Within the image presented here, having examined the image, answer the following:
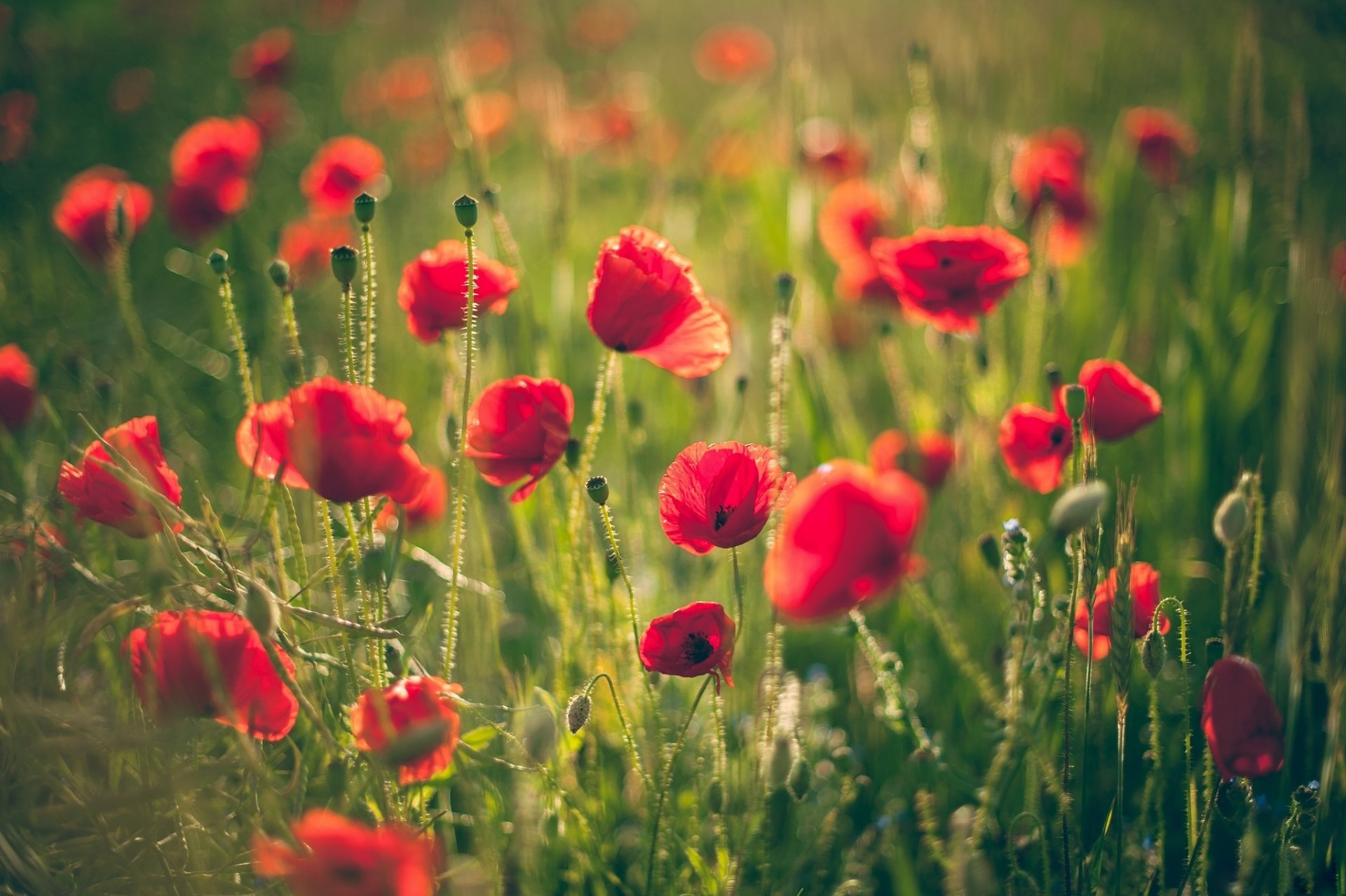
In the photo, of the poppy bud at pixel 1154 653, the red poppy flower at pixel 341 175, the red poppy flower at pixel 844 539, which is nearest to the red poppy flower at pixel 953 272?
→ the poppy bud at pixel 1154 653

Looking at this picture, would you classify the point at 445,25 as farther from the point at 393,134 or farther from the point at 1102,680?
the point at 393,134

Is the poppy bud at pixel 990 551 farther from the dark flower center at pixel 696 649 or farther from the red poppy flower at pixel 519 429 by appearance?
the red poppy flower at pixel 519 429

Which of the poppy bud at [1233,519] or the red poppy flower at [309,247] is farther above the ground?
the red poppy flower at [309,247]

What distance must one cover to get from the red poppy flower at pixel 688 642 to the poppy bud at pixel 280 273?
61 cm

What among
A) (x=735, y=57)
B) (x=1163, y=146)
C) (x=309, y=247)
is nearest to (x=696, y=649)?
(x=309, y=247)

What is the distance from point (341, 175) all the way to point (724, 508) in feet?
5.29

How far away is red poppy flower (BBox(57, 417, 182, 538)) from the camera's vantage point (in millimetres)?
1010

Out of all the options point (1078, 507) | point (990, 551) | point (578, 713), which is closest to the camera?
point (1078, 507)

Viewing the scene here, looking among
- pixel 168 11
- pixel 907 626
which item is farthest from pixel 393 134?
pixel 907 626

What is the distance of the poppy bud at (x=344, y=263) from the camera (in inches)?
41.8

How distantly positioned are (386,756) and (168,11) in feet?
15.7

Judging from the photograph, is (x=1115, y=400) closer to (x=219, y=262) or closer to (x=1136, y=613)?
(x=1136, y=613)

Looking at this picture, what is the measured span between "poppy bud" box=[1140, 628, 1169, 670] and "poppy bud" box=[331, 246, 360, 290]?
0.98 metres

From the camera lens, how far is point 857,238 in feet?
7.72
